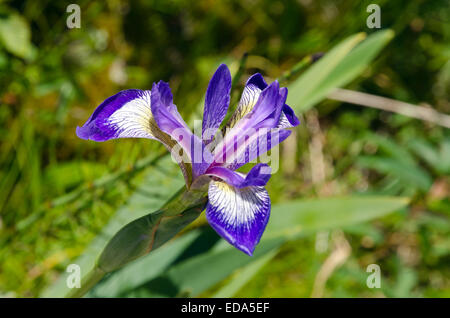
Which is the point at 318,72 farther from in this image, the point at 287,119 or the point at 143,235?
the point at 143,235

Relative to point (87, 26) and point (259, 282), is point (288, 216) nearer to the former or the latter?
point (259, 282)

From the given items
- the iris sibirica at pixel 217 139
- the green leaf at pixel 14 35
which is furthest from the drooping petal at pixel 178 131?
the green leaf at pixel 14 35

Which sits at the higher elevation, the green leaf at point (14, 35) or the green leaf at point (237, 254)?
the green leaf at point (14, 35)

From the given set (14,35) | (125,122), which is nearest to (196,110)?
(125,122)

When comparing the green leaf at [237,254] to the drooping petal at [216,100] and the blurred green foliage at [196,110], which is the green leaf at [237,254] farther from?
the drooping petal at [216,100]

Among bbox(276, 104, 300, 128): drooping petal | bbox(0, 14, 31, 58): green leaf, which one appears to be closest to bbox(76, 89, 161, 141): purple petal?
bbox(276, 104, 300, 128): drooping petal
